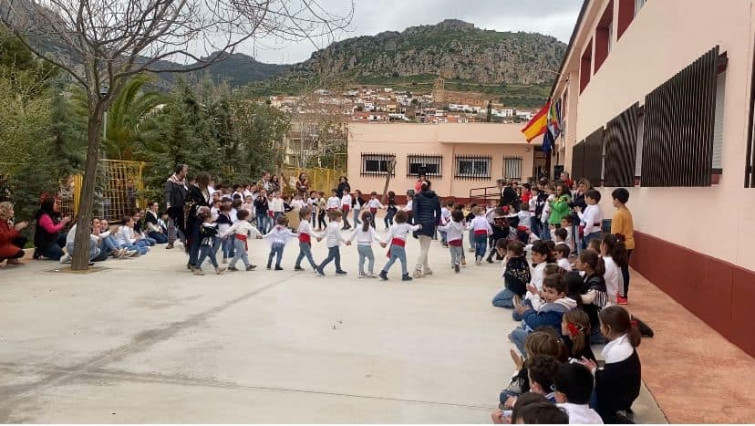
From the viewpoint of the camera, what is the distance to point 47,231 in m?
11.9

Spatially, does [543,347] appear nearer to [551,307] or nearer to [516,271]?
[551,307]

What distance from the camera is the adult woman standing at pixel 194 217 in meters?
11.3

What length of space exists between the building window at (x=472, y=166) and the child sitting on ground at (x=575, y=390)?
106 feet

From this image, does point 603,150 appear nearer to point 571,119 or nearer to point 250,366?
point 571,119

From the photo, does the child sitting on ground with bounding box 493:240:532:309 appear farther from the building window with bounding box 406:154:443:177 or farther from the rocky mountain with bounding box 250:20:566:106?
the rocky mountain with bounding box 250:20:566:106

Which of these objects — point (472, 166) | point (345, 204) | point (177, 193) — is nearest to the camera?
point (177, 193)

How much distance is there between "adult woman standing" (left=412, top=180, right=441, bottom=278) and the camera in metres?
11.8

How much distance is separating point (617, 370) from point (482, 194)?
31.3 m

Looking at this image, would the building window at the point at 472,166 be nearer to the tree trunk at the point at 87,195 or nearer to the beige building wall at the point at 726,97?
the beige building wall at the point at 726,97

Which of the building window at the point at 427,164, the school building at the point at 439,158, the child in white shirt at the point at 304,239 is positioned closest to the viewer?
the child in white shirt at the point at 304,239

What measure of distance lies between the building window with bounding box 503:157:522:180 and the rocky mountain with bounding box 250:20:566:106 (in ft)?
246

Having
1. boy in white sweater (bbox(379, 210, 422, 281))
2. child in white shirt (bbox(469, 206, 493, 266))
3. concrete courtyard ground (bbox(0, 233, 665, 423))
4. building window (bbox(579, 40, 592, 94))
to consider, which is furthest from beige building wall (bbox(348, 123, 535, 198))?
concrete courtyard ground (bbox(0, 233, 665, 423))

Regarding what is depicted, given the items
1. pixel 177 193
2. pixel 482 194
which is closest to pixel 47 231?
pixel 177 193

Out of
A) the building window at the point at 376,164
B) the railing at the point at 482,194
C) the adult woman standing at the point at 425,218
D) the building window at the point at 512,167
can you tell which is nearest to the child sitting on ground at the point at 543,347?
the adult woman standing at the point at 425,218
